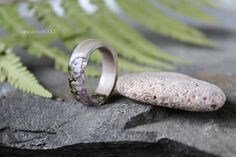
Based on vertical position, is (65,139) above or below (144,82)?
below

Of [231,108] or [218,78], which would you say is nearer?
[231,108]

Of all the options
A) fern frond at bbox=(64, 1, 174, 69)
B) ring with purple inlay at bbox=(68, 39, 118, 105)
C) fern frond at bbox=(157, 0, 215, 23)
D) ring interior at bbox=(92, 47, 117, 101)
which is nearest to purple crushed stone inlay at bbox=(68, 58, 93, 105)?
ring with purple inlay at bbox=(68, 39, 118, 105)

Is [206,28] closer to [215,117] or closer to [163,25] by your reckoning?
[163,25]

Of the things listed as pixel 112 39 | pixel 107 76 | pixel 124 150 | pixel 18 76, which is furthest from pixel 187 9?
pixel 124 150

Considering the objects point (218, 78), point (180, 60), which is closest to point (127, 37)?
point (180, 60)

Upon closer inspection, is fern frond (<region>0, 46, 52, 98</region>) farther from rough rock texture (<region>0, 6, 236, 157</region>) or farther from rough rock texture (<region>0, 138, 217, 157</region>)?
rough rock texture (<region>0, 138, 217, 157</region>)

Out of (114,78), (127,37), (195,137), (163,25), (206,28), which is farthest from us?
(206,28)
